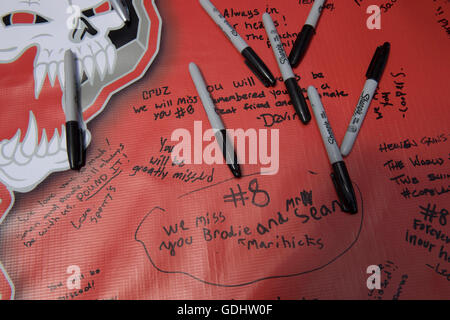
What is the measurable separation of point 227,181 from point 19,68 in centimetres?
29

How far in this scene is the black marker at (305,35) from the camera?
1.09 feet

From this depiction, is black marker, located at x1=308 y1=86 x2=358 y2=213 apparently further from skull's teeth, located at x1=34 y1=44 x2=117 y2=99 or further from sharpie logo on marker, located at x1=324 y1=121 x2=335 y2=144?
skull's teeth, located at x1=34 y1=44 x2=117 y2=99

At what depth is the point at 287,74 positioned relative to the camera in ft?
1.05

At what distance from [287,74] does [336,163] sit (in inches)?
4.5

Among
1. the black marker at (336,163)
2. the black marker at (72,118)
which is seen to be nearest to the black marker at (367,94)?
the black marker at (336,163)

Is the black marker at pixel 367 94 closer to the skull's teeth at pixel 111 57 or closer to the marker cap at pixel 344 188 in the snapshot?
the marker cap at pixel 344 188

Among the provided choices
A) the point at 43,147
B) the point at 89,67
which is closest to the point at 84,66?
the point at 89,67

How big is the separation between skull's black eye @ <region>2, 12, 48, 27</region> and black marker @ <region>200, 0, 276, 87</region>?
22 cm

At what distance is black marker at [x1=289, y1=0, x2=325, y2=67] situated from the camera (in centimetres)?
33

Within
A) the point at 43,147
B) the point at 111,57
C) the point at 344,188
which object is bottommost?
the point at 344,188

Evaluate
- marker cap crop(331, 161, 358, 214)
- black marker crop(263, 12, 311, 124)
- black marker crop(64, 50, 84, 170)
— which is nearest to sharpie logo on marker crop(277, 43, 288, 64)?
black marker crop(263, 12, 311, 124)

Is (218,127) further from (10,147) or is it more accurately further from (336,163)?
(10,147)

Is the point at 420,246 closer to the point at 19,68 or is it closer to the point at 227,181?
the point at 227,181

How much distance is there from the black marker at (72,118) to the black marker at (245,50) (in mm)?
181
